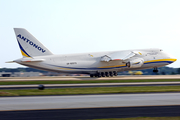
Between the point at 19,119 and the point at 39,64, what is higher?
the point at 19,119

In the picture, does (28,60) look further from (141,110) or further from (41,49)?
(141,110)

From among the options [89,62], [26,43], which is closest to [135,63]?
[89,62]

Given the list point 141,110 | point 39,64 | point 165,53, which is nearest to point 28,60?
point 39,64

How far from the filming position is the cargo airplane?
204 ft

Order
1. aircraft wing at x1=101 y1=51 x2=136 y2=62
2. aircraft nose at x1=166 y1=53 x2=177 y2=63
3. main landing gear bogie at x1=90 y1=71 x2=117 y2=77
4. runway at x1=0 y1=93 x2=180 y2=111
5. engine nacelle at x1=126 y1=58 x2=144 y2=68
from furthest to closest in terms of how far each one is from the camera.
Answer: aircraft nose at x1=166 y1=53 x2=177 y2=63 → main landing gear bogie at x1=90 y1=71 x2=117 y2=77 → engine nacelle at x1=126 y1=58 x2=144 y2=68 → aircraft wing at x1=101 y1=51 x2=136 y2=62 → runway at x1=0 y1=93 x2=180 y2=111

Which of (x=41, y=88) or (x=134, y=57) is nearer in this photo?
(x=41, y=88)

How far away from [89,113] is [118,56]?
5006 cm

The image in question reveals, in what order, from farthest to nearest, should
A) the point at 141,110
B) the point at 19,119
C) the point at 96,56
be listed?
the point at 96,56
the point at 141,110
the point at 19,119

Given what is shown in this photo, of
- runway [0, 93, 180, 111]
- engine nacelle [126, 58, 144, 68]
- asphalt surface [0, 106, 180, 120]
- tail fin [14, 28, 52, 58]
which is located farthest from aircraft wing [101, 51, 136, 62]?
asphalt surface [0, 106, 180, 120]

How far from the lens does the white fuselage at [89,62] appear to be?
6322 cm

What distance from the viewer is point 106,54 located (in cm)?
6562

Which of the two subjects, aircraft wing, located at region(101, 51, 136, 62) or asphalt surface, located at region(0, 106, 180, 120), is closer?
asphalt surface, located at region(0, 106, 180, 120)

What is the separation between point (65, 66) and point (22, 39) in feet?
40.8

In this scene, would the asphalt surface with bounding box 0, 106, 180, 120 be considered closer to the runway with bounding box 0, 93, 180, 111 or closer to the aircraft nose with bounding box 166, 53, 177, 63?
the runway with bounding box 0, 93, 180, 111
